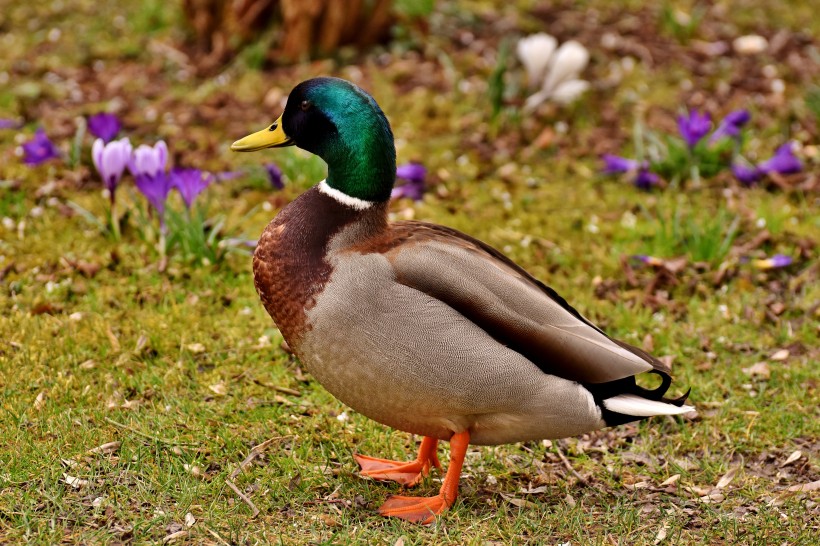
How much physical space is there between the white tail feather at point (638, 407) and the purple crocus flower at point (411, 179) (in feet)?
8.52

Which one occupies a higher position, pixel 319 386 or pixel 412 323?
pixel 412 323

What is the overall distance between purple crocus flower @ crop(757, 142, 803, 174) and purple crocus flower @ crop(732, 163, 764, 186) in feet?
0.13

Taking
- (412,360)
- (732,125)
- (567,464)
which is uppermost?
(412,360)

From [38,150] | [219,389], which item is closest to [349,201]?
[219,389]

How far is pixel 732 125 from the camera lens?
6031 millimetres

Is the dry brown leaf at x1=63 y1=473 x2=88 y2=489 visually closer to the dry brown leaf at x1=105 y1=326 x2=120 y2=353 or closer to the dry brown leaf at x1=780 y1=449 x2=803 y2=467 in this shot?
the dry brown leaf at x1=105 y1=326 x2=120 y2=353

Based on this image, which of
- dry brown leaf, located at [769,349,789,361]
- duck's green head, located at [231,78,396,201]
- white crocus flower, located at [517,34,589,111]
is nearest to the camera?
duck's green head, located at [231,78,396,201]

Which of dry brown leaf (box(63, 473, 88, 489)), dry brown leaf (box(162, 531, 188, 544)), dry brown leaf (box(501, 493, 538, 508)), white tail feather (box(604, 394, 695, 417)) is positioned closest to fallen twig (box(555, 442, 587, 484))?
dry brown leaf (box(501, 493, 538, 508))

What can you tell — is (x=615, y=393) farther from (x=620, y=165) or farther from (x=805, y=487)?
(x=620, y=165)

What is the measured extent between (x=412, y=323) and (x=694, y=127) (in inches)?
129

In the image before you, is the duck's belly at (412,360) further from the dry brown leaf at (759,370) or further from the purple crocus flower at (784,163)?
the purple crocus flower at (784,163)

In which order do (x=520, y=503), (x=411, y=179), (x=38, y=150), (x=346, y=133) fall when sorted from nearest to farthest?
(x=346, y=133) → (x=520, y=503) → (x=38, y=150) → (x=411, y=179)

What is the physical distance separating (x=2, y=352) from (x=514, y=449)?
6.90ft

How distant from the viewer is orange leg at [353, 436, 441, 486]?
366 centimetres
